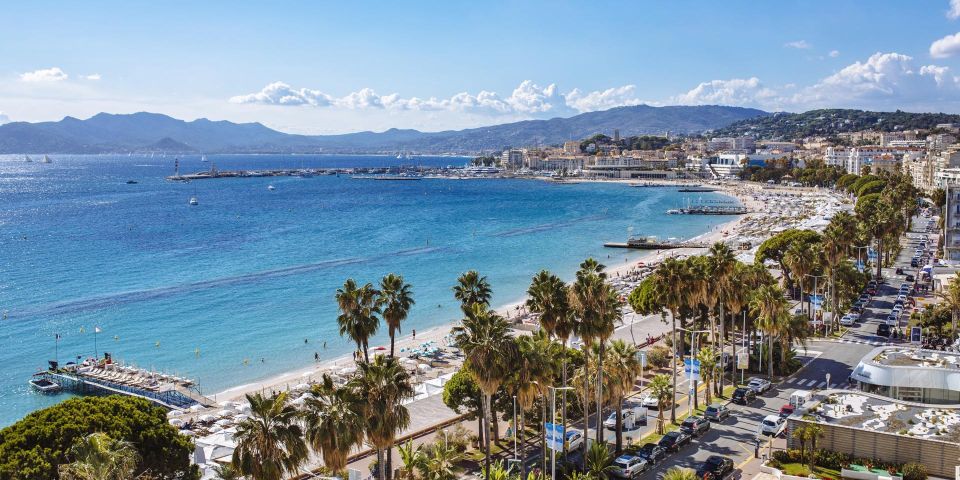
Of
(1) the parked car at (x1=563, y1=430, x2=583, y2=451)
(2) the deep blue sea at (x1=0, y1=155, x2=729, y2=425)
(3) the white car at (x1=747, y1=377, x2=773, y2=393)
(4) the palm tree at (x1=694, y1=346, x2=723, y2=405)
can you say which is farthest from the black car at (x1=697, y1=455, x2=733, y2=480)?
(2) the deep blue sea at (x1=0, y1=155, x2=729, y2=425)

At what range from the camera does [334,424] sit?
66.3 ft

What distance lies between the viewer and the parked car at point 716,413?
3472cm

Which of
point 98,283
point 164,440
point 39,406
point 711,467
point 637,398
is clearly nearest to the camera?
point 164,440

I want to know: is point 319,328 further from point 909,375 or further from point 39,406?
point 909,375

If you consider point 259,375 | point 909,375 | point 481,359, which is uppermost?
point 481,359

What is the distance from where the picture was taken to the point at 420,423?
35.8 metres

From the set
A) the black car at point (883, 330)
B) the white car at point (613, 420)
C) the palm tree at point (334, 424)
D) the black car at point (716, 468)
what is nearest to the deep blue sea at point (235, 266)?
the white car at point (613, 420)

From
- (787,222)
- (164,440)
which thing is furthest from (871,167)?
(164,440)

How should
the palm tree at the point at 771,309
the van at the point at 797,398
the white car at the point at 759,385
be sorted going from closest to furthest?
the van at the point at 797,398
the white car at the point at 759,385
the palm tree at the point at 771,309

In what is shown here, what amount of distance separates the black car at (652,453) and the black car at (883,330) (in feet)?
91.3

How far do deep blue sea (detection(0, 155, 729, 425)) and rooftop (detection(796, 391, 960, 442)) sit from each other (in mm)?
34334

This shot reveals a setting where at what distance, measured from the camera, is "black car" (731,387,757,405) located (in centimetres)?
3725

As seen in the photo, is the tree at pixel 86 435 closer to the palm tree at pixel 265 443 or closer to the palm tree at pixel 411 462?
the palm tree at pixel 265 443

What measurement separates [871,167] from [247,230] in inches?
5887
